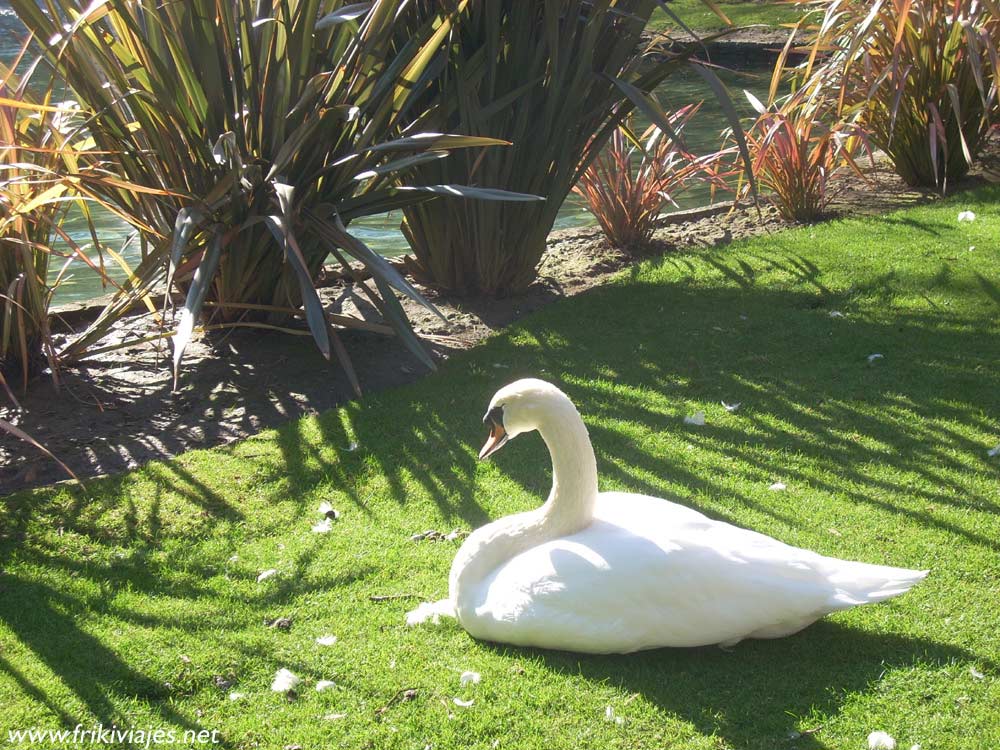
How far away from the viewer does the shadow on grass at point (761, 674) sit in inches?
120

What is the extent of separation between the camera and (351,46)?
4.96 meters

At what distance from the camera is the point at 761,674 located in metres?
3.23

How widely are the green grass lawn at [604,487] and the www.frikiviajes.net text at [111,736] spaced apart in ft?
0.11

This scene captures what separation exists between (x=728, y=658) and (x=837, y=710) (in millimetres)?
380

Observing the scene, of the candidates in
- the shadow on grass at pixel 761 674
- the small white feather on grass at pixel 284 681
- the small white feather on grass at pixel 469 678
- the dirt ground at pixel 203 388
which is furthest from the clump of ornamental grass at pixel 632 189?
the small white feather on grass at pixel 284 681

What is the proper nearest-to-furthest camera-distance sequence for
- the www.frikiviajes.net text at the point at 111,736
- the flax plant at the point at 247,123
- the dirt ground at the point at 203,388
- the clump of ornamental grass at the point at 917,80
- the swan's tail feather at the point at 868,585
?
the www.frikiviajes.net text at the point at 111,736, the swan's tail feather at the point at 868,585, the flax plant at the point at 247,123, the dirt ground at the point at 203,388, the clump of ornamental grass at the point at 917,80

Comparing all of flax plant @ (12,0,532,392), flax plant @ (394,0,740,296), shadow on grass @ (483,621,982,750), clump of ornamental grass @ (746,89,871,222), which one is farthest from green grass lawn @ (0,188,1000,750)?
clump of ornamental grass @ (746,89,871,222)

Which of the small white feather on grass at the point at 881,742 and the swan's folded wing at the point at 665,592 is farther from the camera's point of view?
the swan's folded wing at the point at 665,592

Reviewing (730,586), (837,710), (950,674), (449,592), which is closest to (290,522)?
(449,592)

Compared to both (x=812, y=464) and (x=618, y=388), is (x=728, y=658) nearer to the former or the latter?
(x=812, y=464)

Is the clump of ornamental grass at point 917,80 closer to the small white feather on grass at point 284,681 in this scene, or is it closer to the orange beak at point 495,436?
the orange beak at point 495,436

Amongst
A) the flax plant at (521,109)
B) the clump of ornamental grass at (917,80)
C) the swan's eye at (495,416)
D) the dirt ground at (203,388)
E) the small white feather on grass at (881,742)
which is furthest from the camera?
the clump of ornamental grass at (917,80)

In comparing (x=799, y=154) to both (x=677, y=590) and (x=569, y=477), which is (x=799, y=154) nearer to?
(x=569, y=477)

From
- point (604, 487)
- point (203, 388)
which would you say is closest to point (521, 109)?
point (203, 388)
